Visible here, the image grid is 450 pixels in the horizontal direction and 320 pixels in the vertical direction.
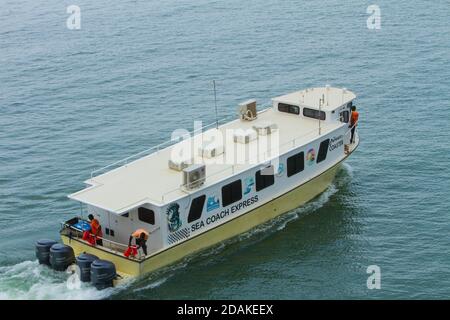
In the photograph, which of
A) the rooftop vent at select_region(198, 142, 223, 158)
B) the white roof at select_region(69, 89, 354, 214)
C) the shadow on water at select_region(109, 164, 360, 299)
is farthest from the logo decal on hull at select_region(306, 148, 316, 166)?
the rooftop vent at select_region(198, 142, 223, 158)

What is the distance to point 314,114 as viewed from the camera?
3762 centimetres

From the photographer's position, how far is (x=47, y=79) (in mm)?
53969

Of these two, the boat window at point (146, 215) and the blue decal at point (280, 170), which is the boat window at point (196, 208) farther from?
the blue decal at point (280, 170)

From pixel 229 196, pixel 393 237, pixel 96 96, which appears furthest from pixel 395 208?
pixel 96 96

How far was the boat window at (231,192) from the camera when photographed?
106ft

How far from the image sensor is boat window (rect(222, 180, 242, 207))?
1276 inches

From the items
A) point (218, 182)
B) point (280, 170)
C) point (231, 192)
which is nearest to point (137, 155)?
point (231, 192)

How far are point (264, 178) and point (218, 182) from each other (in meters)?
2.93

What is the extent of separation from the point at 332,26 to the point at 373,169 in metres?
24.0

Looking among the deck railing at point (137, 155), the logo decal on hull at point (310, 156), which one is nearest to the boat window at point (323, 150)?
the logo decal on hull at point (310, 156)

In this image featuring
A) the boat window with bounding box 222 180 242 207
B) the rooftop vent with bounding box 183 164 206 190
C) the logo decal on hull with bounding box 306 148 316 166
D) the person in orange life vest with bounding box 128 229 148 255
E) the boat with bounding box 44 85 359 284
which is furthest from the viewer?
the logo decal on hull with bounding box 306 148 316 166

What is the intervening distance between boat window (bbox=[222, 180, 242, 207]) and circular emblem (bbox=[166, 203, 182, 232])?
8.12ft

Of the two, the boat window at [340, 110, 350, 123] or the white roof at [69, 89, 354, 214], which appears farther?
the boat window at [340, 110, 350, 123]

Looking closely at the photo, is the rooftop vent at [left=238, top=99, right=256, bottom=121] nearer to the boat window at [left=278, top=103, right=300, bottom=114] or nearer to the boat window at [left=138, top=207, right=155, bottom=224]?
the boat window at [left=278, top=103, right=300, bottom=114]
